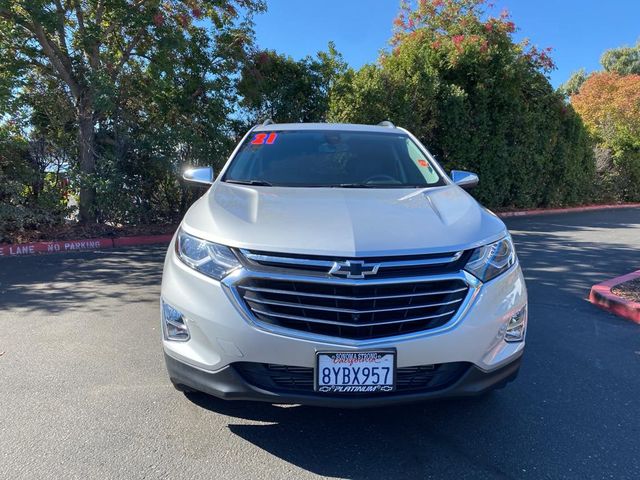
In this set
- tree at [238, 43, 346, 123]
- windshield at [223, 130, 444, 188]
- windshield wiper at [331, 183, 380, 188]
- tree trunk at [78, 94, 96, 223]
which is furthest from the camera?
tree at [238, 43, 346, 123]

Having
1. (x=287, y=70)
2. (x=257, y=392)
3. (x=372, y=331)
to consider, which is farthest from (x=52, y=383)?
(x=287, y=70)

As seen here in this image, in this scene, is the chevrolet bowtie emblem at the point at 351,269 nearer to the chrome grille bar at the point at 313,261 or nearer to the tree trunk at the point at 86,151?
the chrome grille bar at the point at 313,261

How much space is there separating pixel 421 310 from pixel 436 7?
55.0ft

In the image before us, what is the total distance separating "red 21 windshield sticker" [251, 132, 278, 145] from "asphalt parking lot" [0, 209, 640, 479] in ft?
6.18

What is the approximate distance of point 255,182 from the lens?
3506mm

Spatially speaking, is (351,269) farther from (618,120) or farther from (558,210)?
(618,120)

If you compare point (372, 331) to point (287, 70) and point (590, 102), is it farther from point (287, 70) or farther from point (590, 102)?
point (590, 102)

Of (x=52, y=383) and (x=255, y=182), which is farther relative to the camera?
(x=255, y=182)

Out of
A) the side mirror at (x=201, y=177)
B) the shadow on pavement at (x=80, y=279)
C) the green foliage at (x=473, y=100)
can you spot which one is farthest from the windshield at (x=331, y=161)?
the green foliage at (x=473, y=100)

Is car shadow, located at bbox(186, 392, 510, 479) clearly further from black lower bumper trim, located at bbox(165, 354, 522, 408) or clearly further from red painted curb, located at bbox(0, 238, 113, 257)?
red painted curb, located at bbox(0, 238, 113, 257)

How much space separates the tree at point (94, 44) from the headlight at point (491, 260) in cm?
759

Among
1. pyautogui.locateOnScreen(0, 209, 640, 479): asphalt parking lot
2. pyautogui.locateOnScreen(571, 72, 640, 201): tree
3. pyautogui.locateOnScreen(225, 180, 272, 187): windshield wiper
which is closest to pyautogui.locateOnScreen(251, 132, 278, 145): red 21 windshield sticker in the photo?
pyautogui.locateOnScreen(225, 180, 272, 187): windshield wiper

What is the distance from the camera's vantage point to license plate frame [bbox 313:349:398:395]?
7.30 feet

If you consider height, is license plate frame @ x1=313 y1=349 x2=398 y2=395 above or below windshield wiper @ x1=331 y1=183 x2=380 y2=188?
below
